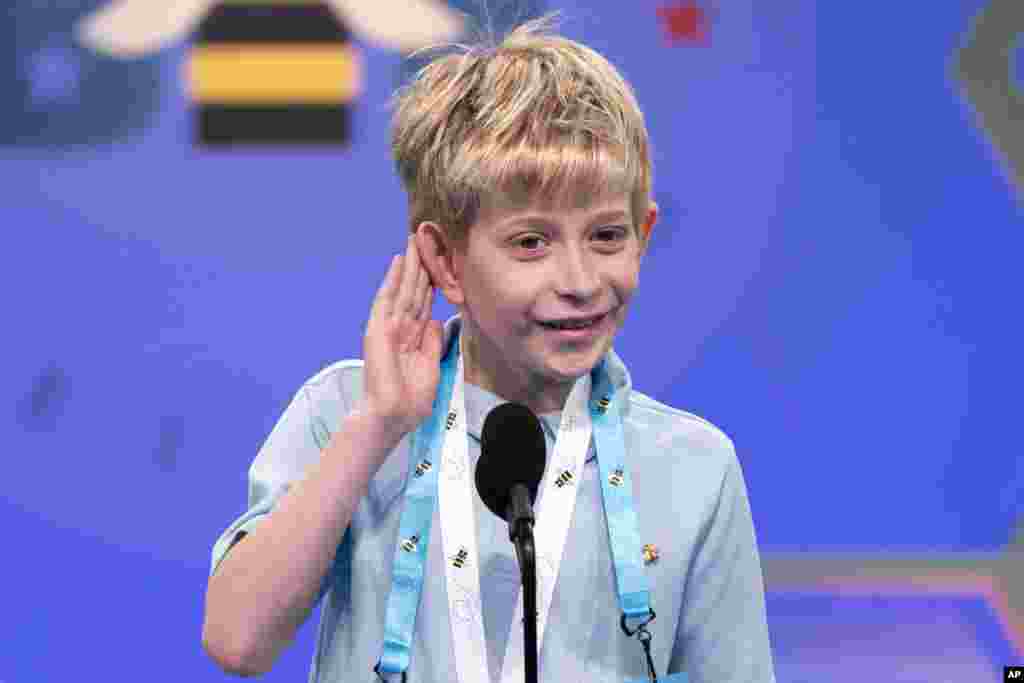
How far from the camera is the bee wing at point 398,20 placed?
10.8ft

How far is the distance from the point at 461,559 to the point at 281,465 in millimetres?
219

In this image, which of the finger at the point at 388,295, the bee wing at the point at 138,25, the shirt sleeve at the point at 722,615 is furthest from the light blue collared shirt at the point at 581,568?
the bee wing at the point at 138,25

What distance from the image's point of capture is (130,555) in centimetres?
335

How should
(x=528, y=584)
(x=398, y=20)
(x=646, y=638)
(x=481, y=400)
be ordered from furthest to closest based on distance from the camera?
(x=398, y=20)
(x=481, y=400)
(x=646, y=638)
(x=528, y=584)

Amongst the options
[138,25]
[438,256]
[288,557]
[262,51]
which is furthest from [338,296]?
[288,557]

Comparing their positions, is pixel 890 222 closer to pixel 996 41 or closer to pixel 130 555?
pixel 996 41

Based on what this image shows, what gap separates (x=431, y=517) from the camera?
167 cm

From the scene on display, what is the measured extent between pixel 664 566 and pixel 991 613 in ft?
6.50

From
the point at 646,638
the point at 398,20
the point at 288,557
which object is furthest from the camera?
the point at 398,20

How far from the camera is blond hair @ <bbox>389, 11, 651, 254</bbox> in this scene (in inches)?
63.5

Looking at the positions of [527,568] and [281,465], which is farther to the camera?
[281,465]

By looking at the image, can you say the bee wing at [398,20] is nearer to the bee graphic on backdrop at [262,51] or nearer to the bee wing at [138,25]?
the bee graphic on backdrop at [262,51]

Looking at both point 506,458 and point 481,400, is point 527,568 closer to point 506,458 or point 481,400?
point 506,458

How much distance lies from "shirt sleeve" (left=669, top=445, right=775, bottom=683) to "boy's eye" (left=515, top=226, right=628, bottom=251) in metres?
0.32
